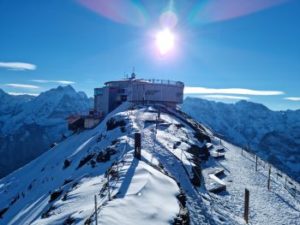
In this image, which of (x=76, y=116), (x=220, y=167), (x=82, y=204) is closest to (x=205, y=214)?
(x=82, y=204)

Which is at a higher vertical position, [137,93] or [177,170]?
[137,93]

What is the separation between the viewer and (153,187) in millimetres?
20344

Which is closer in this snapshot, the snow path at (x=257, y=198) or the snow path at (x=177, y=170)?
the snow path at (x=177, y=170)

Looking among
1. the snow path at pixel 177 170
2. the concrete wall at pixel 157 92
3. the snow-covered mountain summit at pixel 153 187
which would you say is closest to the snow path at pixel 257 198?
the snow-covered mountain summit at pixel 153 187

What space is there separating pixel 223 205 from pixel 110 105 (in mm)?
46354

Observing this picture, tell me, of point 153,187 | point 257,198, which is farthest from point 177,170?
point 153,187

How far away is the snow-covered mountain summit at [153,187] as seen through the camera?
58.5 ft

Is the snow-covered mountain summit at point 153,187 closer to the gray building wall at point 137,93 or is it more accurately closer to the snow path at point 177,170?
the snow path at point 177,170

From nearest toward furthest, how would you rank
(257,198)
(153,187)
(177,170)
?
(153,187), (177,170), (257,198)

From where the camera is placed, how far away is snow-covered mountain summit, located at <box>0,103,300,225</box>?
17828mm

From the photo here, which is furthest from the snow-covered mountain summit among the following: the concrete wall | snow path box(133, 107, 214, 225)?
the concrete wall

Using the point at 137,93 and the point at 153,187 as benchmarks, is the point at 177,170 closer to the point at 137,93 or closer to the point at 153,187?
the point at 153,187

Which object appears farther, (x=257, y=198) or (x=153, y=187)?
(x=257, y=198)

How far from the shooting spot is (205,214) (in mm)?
23656
